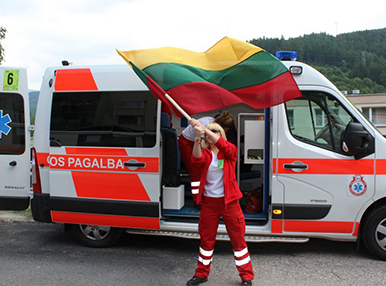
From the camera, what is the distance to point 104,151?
15.1ft

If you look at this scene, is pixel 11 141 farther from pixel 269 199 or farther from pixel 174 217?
pixel 269 199

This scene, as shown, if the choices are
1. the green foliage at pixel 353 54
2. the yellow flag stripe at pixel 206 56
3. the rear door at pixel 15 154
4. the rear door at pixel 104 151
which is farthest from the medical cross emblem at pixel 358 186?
the green foliage at pixel 353 54

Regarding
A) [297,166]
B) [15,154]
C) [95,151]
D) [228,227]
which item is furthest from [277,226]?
[15,154]

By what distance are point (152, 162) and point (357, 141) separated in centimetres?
234

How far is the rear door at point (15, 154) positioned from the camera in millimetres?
4918

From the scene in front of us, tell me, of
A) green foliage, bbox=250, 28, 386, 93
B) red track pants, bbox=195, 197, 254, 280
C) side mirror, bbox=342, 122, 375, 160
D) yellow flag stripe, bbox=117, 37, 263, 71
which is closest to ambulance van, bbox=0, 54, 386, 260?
side mirror, bbox=342, 122, 375, 160

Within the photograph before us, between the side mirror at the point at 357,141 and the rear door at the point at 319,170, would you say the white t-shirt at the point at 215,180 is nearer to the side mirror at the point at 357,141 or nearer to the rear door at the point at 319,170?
the rear door at the point at 319,170

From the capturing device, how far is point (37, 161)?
482cm

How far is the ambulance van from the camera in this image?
4238 mm

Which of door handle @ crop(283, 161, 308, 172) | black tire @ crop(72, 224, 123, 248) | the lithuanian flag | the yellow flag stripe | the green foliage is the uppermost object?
the green foliage

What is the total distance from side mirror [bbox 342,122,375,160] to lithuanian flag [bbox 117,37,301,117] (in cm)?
97

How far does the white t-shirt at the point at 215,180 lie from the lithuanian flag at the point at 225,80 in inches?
22.4

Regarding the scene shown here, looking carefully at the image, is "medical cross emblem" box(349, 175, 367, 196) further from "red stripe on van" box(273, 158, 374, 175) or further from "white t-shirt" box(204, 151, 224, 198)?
"white t-shirt" box(204, 151, 224, 198)

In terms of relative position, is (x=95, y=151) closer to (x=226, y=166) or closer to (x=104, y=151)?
(x=104, y=151)
